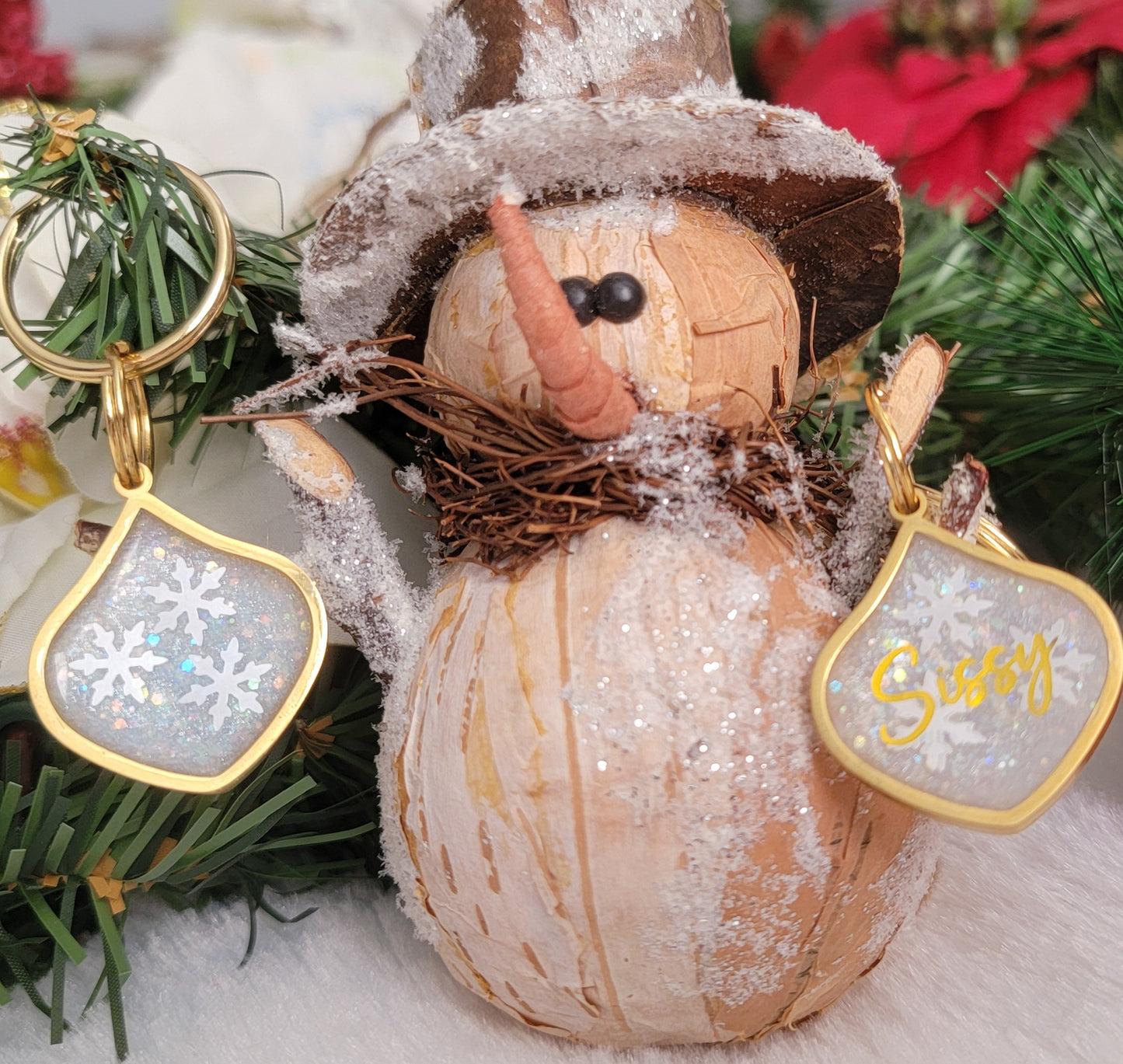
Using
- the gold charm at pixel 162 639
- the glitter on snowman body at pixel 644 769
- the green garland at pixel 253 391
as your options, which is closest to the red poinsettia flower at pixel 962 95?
the green garland at pixel 253 391

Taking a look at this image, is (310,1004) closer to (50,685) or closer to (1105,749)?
(50,685)

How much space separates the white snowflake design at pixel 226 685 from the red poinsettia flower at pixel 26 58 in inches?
25.1

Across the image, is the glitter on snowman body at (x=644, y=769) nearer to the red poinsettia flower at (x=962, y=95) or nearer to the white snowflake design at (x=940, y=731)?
the white snowflake design at (x=940, y=731)

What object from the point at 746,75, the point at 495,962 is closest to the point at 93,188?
the point at 495,962

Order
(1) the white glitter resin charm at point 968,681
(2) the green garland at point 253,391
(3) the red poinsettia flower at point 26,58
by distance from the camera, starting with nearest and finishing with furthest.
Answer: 1. (1) the white glitter resin charm at point 968,681
2. (2) the green garland at point 253,391
3. (3) the red poinsettia flower at point 26,58

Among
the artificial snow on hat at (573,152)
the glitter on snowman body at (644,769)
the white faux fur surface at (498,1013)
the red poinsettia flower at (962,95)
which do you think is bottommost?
the white faux fur surface at (498,1013)

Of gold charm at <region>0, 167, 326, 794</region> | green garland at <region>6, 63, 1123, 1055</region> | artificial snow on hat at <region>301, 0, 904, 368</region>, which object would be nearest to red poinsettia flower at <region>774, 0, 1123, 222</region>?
green garland at <region>6, 63, 1123, 1055</region>

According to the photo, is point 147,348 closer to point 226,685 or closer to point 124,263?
point 124,263

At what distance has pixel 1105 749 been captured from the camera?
63cm

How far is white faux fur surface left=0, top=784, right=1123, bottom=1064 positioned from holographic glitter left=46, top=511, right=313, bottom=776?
136 mm

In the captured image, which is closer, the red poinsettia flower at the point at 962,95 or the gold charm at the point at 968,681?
the gold charm at the point at 968,681

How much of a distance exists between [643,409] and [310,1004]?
0.31m

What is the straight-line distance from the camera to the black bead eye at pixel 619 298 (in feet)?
1.32

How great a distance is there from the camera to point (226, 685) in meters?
0.41
